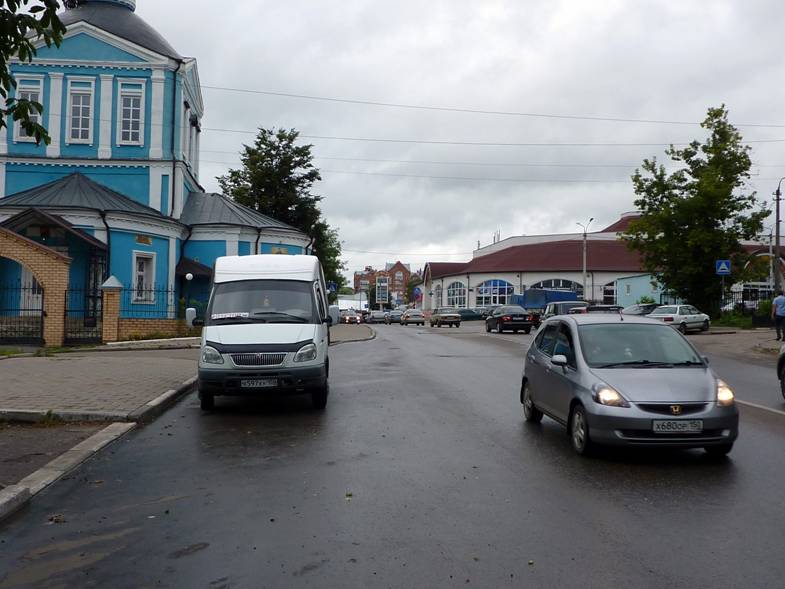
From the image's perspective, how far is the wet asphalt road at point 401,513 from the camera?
165 inches

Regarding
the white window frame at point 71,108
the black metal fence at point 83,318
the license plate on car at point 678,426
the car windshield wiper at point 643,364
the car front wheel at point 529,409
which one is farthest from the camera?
the white window frame at point 71,108

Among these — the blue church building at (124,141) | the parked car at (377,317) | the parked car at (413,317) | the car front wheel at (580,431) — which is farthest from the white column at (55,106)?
the parked car at (377,317)

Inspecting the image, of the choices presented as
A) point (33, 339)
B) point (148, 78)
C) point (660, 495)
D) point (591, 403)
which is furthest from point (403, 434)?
point (148, 78)

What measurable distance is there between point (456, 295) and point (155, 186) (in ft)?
189

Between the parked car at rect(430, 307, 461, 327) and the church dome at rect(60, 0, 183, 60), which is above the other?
the church dome at rect(60, 0, 183, 60)

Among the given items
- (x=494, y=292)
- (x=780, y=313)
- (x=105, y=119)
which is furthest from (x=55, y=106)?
(x=494, y=292)

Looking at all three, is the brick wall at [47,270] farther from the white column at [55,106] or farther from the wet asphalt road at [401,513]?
the wet asphalt road at [401,513]

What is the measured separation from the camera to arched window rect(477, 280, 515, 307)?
77.6 metres

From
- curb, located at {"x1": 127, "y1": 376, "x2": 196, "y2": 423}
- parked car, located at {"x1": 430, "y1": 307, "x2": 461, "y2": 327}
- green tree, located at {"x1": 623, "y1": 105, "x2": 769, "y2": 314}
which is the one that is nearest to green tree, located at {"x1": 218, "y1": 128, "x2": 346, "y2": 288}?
parked car, located at {"x1": 430, "y1": 307, "x2": 461, "y2": 327}

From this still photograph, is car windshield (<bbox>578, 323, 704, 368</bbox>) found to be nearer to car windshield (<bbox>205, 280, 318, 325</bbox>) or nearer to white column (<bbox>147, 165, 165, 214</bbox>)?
car windshield (<bbox>205, 280, 318, 325</bbox>)

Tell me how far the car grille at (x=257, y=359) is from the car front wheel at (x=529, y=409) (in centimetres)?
348

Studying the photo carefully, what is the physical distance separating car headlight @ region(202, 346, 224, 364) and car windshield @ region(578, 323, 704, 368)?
199 inches

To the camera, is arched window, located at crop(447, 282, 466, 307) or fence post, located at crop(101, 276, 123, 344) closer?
fence post, located at crop(101, 276, 123, 344)

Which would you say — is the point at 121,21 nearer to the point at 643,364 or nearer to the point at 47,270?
the point at 47,270
